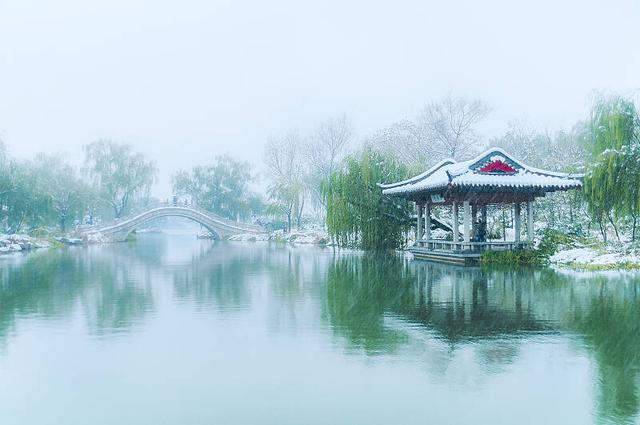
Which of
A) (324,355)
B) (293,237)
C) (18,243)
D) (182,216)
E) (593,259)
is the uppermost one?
(182,216)

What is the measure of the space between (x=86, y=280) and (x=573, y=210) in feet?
59.5

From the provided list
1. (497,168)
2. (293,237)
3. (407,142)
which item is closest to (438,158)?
(407,142)

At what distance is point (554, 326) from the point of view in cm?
814

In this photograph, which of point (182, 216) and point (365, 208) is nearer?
point (365, 208)

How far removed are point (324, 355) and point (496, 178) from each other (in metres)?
13.6

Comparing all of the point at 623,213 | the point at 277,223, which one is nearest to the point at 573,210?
the point at 623,213

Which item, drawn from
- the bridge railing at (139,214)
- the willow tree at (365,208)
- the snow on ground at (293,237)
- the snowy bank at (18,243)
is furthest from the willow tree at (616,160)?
the bridge railing at (139,214)

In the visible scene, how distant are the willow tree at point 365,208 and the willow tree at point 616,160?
28.5ft

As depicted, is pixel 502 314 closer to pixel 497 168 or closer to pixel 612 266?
pixel 612 266

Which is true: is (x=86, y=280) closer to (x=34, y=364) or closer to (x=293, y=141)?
(x=34, y=364)

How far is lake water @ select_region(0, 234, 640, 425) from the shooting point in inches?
192

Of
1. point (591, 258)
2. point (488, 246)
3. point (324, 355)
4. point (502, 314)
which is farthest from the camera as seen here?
point (488, 246)

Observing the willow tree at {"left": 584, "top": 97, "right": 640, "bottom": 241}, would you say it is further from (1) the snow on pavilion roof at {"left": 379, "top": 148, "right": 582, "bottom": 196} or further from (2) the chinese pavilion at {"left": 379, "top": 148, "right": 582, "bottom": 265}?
(2) the chinese pavilion at {"left": 379, "top": 148, "right": 582, "bottom": 265}

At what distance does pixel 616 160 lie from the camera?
669 inches
